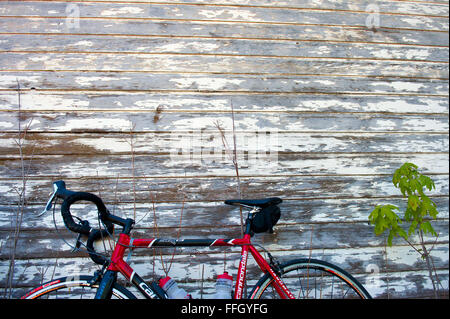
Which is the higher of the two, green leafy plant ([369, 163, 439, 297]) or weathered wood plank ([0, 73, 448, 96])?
weathered wood plank ([0, 73, 448, 96])

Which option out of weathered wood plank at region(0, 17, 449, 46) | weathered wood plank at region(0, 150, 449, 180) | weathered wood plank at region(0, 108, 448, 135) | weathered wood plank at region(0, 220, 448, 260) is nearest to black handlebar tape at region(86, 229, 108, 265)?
weathered wood plank at region(0, 220, 448, 260)

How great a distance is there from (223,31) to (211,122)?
776 millimetres

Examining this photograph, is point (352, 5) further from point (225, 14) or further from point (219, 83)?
point (219, 83)

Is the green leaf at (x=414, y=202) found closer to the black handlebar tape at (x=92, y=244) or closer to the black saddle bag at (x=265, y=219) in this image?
the black saddle bag at (x=265, y=219)

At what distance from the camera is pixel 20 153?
2268mm

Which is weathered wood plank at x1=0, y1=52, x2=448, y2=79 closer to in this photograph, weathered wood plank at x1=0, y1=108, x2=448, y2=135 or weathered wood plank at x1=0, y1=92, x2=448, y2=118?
weathered wood plank at x1=0, y1=92, x2=448, y2=118

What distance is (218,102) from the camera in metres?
2.45

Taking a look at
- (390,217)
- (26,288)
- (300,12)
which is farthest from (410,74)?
(26,288)

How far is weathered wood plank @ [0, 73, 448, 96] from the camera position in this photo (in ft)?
7.77

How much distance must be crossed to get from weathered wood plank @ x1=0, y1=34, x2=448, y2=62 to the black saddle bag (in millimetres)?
1373

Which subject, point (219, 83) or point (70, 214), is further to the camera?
point (219, 83)

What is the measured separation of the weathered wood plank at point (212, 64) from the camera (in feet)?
7.84

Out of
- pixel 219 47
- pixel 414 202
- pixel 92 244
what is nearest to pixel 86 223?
pixel 92 244

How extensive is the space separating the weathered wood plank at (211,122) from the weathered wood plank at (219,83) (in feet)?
0.67
